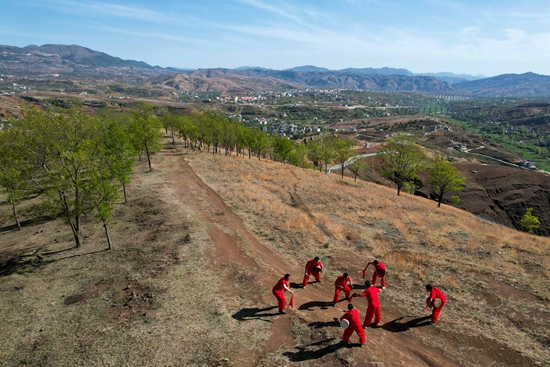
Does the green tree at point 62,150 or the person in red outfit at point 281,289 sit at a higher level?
the green tree at point 62,150

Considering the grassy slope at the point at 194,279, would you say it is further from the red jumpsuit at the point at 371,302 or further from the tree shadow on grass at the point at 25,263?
the red jumpsuit at the point at 371,302

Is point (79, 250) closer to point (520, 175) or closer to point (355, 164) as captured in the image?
point (355, 164)

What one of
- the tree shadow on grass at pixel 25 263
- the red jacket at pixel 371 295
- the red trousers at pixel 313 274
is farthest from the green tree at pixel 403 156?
the tree shadow on grass at pixel 25 263

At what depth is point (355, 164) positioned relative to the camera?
6219 cm

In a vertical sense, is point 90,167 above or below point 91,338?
above

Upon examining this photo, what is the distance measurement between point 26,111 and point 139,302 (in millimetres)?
13874

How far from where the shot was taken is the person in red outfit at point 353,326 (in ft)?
34.4

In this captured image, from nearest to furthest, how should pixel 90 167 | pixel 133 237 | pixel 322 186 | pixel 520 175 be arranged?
1. pixel 90 167
2. pixel 133 237
3. pixel 322 186
4. pixel 520 175

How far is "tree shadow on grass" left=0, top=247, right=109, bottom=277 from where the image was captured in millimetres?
18188

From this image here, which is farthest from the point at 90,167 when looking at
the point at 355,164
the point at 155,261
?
the point at 355,164

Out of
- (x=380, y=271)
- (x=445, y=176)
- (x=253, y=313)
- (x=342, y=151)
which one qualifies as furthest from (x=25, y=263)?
(x=445, y=176)

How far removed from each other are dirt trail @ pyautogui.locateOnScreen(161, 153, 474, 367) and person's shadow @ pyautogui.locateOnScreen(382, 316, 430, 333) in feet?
0.67

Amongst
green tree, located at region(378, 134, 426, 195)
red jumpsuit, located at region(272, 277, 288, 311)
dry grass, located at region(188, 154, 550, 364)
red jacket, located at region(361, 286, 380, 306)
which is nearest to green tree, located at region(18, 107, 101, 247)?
dry grass, located at region(188, 154, 550, 364)

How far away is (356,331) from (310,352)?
1861 mm
